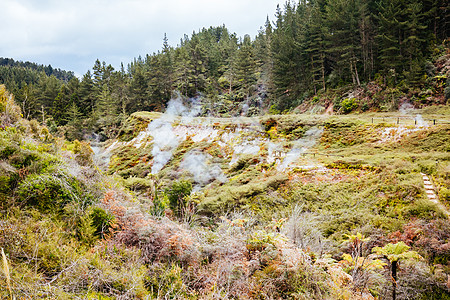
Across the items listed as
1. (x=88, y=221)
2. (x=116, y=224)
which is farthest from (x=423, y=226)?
(x=88, y=221)

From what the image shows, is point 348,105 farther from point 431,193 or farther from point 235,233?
point 235,233

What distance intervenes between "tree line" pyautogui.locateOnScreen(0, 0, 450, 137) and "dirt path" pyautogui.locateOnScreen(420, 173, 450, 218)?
59.6 ft

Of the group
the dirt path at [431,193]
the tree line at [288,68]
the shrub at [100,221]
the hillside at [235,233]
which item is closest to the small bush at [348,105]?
the tree line at [288,68]

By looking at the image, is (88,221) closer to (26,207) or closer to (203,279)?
(26,207)

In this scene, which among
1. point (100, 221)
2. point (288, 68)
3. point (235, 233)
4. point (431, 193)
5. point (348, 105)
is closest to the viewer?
point (100, 221)

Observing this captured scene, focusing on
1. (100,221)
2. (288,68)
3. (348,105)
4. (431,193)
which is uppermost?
(288,68)

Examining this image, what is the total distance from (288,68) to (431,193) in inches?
1216

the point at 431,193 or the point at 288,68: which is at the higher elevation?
the point at 288,68

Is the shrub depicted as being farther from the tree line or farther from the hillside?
the tree line

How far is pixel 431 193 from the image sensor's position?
677 cm

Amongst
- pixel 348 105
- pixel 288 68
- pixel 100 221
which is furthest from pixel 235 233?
pixel 288 68

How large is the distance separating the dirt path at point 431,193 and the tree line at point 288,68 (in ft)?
59.6

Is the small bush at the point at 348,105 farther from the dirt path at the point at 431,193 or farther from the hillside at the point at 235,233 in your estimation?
the dirt path at the point at 431,193

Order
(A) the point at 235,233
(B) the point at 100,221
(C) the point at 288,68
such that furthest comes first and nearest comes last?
(C) the point at 288,68
(A) the point at 235,233
(B) the point at 100,221
